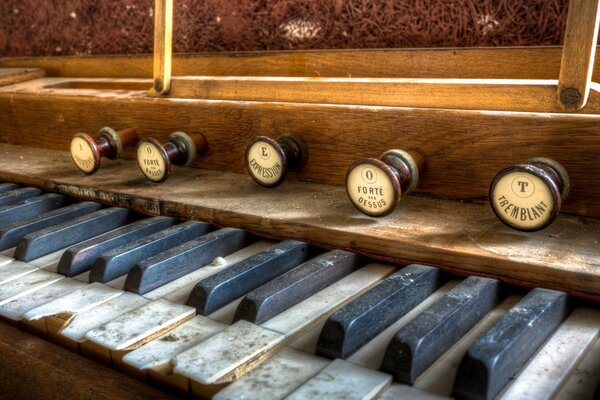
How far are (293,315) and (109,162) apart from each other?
116 cm

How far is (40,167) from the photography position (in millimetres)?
1963

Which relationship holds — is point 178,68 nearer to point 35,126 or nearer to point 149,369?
point 35,126

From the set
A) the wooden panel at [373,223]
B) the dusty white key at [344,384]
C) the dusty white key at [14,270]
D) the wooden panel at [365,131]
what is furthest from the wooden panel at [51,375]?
the wooden panel at [365,131]

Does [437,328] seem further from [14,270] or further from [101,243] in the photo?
[14,270]

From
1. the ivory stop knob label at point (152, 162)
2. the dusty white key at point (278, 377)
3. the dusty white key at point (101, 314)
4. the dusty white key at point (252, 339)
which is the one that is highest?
the ivory stop knob label at point (152, 162)

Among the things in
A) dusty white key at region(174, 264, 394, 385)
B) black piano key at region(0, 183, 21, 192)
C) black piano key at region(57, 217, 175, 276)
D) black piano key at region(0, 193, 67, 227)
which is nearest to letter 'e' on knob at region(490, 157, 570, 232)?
dusty white key at region(174, 264, 394, 385)

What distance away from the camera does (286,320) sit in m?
1.00

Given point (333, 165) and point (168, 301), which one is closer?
point (168, 301)

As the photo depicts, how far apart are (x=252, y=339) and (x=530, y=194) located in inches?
21.9

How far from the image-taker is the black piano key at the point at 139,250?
1.23m

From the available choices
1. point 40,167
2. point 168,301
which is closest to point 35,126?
point 40,167

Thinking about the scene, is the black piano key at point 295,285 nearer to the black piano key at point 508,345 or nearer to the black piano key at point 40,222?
the black piano key at point 508,345

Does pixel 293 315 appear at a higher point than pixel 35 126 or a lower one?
lower

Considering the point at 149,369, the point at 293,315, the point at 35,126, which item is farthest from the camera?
the point at 35,126
